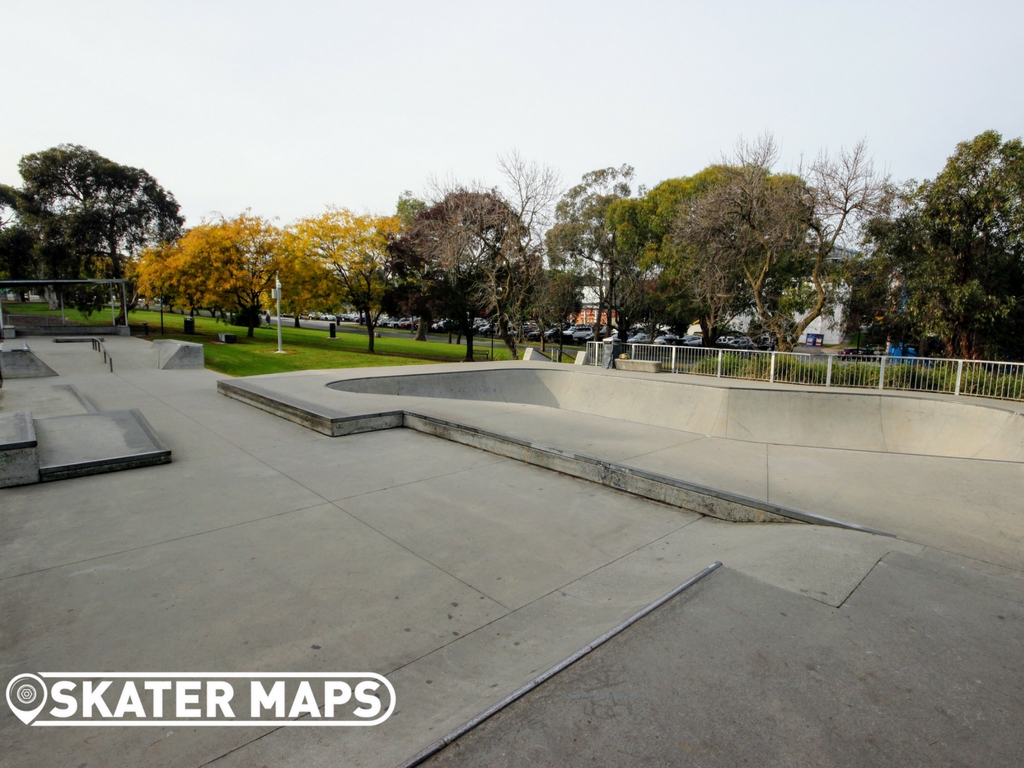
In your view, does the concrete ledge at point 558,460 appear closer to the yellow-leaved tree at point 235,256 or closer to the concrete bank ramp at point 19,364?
the concrete bank ramp at point 19,364

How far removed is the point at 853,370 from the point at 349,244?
22508 mm

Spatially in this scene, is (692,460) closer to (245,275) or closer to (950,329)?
(950,329)

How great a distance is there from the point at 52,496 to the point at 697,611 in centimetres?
631

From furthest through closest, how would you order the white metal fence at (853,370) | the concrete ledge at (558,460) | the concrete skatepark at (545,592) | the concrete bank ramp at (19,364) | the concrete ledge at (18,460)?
1. the concrete bank ramp at (19,364)
2. the white metal fence at (853,370)
3. the concrete ledge at (18,460)
4. the concrete ledge at (558,460)
5. the concrete skatepark at (545,592)

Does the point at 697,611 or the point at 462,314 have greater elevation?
the point at 462,314

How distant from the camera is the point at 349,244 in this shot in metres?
26.8

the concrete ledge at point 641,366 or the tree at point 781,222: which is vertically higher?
the tree at point 781,222

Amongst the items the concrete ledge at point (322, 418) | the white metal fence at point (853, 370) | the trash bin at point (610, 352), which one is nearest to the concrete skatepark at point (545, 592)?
the concrete ledge at point (322, 418)

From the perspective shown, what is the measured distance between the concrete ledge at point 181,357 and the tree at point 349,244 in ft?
34.9

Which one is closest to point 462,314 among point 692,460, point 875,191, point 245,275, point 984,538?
point 245,275

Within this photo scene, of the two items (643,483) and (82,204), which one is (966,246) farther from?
(82,204)

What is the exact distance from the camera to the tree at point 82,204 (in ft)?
106

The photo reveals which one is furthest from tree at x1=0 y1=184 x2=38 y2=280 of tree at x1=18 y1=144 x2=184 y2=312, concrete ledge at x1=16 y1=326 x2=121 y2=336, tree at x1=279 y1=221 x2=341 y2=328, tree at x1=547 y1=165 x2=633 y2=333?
tree at x1=547 y1=165 x2=633 y2=333

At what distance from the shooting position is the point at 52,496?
17.9ft
